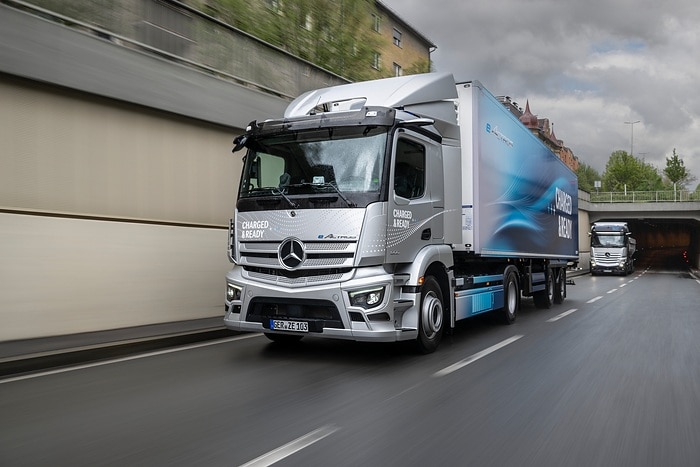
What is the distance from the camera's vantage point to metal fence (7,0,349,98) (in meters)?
9.17

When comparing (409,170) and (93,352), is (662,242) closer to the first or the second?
(409,170)

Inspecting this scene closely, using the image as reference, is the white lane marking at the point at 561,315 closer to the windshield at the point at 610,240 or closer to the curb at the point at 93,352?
the curb at the point at 93,352

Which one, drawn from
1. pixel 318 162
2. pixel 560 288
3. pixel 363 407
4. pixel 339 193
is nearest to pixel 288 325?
pixel 339 193

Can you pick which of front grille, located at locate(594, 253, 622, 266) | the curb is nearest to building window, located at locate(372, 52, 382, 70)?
Answer: the curb

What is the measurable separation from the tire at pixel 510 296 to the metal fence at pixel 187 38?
6430mm

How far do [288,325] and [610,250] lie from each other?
3593 cm

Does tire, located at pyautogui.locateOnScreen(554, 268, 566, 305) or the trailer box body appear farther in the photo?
tire, located at pyautogui.locateOnScreen(554, 268, 566, 305)

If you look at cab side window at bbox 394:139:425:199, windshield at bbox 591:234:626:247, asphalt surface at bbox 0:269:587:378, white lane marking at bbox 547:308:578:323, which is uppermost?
cab side window at bbox 394:139:425:199

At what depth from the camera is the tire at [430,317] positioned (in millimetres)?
7434

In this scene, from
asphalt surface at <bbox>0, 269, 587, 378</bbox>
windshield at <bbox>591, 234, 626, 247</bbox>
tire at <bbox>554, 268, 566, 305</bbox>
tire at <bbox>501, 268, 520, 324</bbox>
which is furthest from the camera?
windshield at <bbox>591, 234, 626, 247</bbox>

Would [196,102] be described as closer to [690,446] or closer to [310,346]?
[310,346]

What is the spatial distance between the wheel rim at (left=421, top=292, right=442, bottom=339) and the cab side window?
128 centimetres

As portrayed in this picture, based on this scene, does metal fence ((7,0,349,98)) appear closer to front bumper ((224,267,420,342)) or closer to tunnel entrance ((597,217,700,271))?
front bumper ((224,267,420,342))

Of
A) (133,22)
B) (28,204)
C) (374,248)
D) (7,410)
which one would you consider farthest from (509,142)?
(7,410)
